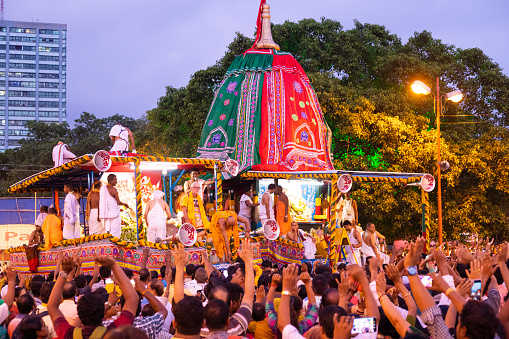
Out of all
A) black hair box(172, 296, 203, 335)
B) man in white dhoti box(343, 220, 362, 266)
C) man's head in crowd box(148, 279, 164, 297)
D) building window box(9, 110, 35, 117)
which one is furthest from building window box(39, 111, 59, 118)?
black hair box(172, 296, 203, 335)

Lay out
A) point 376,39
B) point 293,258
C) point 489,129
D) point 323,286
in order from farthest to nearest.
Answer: point 376,39 → point 489,129 → point 293,258 → point 323,286

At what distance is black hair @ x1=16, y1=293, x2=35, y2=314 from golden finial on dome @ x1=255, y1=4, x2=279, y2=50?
18153 millimetres

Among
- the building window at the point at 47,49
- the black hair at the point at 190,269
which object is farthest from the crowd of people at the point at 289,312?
the building window at the point at 47,49

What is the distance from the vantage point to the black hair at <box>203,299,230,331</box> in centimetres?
413

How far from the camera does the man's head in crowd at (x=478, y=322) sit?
3.38m

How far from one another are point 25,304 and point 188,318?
237 cm

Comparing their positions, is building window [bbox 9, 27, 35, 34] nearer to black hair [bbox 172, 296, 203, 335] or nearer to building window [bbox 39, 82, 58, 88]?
building window [bbox 39, 82, 58, 88]

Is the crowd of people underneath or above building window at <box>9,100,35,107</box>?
underneath

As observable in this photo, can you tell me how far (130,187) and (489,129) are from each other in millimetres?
15022

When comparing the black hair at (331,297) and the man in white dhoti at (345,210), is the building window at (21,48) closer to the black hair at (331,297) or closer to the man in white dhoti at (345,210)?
the man in white dhoti at (345,210)

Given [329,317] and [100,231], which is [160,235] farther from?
[329,317]

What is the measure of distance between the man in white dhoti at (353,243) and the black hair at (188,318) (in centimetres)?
1126

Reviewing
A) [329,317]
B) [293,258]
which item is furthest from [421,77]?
[329,317]

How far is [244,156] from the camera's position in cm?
2002
